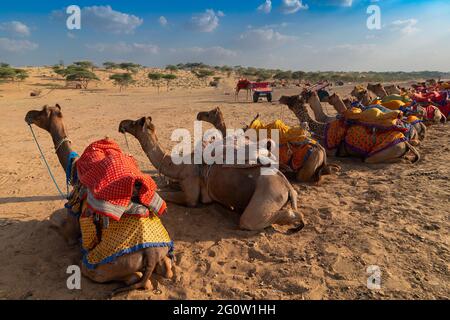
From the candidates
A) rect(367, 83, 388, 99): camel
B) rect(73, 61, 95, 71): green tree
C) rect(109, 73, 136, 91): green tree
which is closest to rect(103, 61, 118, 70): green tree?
rect(73, 61, 95, 71): green tree

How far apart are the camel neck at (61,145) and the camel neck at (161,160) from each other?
1.12 meters

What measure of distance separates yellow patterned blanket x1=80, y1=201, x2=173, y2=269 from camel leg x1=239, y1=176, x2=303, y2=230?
4.35ft

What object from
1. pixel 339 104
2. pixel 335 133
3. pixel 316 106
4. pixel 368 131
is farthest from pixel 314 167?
pixel 339 104

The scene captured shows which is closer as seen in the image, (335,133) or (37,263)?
(37,263)

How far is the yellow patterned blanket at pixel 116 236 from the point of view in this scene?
3.53 m

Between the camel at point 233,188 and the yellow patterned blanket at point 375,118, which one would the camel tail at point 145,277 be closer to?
the camel at point 233,188

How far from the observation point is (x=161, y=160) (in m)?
5.71

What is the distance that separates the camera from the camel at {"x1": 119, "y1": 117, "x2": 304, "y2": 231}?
482cm

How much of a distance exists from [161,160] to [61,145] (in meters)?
1.44

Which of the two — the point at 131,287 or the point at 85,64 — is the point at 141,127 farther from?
the point at 85,64

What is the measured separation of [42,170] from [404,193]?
7.08 meters

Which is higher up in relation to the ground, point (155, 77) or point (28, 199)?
point (155, 77)

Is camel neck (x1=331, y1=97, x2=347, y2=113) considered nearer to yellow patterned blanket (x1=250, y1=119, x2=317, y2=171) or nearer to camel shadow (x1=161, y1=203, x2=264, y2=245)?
yellow patterned blanket (x1=250, y1=119, x2=317, y2=171)
